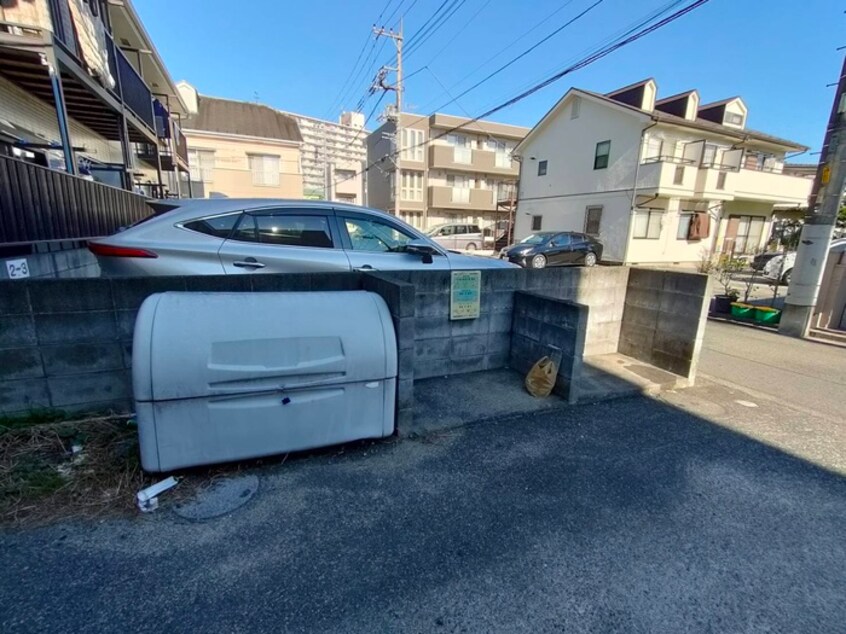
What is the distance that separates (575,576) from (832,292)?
309 inches

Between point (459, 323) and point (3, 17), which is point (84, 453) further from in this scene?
point (3, 17)

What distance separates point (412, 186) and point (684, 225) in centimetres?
1575

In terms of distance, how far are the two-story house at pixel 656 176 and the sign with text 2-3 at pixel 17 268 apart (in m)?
18.3

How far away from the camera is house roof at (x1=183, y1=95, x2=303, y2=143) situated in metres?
19.4

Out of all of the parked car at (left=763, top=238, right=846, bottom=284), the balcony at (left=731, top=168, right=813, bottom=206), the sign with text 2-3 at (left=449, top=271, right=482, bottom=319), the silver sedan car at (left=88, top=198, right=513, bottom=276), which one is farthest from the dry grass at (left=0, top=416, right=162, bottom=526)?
the balcony at (left=731, top=168, right=813, bottom=206)

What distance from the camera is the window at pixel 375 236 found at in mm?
3783

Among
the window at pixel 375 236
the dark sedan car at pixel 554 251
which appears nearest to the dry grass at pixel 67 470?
the window at pixel 375 236

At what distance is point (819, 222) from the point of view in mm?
6145

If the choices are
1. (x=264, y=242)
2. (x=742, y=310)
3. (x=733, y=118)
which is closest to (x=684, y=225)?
(x=733, y=118)

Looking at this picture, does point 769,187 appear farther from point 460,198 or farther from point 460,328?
point 460,328

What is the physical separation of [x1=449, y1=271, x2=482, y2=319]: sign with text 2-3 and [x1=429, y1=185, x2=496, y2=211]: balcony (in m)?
22.2

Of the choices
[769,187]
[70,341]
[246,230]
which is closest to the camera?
[70,341]

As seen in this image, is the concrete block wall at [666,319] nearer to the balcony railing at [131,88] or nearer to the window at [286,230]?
the window at [286,230]

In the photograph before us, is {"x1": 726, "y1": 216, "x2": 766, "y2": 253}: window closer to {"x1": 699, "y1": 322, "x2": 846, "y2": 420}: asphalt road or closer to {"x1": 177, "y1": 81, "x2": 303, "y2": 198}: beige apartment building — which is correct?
{"x1": 699, "y1": 322, "x2": 846, "y2": 420}: asphalt road
